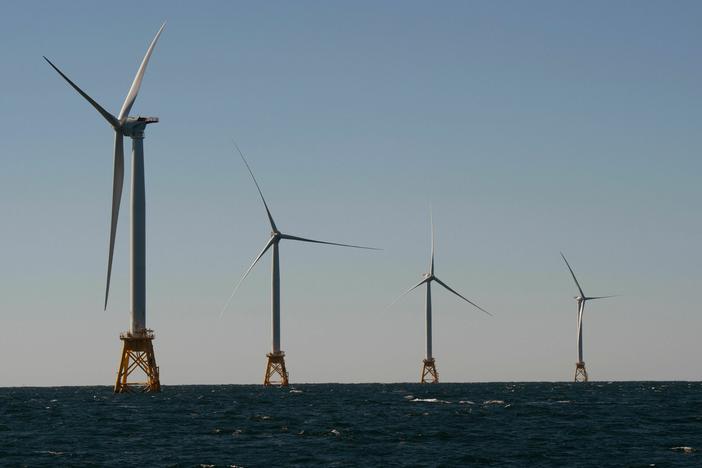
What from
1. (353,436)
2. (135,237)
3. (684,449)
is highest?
(135,237)

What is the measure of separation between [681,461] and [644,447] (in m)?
8.13

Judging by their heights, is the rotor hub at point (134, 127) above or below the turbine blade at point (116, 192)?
above

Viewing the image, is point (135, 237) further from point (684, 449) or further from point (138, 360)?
point (684, 449)

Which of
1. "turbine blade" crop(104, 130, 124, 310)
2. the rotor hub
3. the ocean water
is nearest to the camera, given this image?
the ocean water

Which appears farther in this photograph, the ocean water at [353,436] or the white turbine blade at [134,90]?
the white turbine blade at [134,90]

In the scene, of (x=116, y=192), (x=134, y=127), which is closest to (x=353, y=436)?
(x=116, y=192)

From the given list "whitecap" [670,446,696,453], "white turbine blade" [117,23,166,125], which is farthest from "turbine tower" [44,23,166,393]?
"whitecap" [670,446,696,453]

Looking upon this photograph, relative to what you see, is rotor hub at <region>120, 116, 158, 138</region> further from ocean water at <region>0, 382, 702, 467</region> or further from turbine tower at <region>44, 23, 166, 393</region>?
ocean water at <region>0, 382, 702, 467</region>

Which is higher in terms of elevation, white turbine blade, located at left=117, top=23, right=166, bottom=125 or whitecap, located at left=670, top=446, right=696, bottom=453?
white turbine blade, located at left=117, top=23, right=166, bottom=125

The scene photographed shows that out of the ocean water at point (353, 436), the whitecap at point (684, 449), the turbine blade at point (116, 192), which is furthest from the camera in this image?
the turbine blade at point (116, 192)

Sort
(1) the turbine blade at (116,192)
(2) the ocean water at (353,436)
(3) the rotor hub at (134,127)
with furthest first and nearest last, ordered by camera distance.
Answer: (3) the rotor hub at (134,127)
(1) the turbine blade at (116,192)
(2) the ocean water at (353,436)

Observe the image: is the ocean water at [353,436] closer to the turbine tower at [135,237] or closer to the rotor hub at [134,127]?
the turbine tower at [135,237]

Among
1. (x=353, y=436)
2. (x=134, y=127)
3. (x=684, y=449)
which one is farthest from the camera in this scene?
(x=134, y=127)

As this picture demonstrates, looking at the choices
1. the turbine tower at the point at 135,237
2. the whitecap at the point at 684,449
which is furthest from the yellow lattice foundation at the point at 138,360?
the whitecap at the point at 684,449
